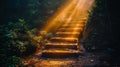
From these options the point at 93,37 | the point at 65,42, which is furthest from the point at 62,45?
the point at 93,37

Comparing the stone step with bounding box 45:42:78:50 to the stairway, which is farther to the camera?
the stone step with bounding box 45:42:78:50

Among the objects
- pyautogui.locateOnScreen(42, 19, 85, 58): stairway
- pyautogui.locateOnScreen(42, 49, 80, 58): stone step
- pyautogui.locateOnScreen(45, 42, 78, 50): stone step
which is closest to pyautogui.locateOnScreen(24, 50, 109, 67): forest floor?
pyautogui.locateOnScreen(42, 49, 80, 58): stone step

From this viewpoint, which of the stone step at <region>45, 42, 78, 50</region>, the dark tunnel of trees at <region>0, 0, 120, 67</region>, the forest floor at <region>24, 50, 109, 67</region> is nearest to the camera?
the forest floor at <region>24, 50, 109, 67</region>

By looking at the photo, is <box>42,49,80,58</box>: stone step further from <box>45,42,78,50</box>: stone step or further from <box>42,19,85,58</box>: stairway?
<box>45,42,78,50</box>: stone step

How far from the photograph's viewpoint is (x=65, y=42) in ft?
35.3

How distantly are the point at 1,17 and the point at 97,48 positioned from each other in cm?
763

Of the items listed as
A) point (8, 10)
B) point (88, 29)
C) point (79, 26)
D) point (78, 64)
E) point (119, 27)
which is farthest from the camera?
point (8, 10)

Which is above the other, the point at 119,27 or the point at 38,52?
the point at 119,27

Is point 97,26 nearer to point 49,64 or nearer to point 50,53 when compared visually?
point 50,53

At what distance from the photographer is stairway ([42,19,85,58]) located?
30.2ft

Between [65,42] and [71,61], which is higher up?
[65,42]

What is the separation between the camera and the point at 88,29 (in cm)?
1134

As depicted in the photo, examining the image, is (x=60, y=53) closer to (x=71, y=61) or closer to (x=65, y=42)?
(x=71, y=61)

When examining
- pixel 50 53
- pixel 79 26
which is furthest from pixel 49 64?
pixel 79 26
